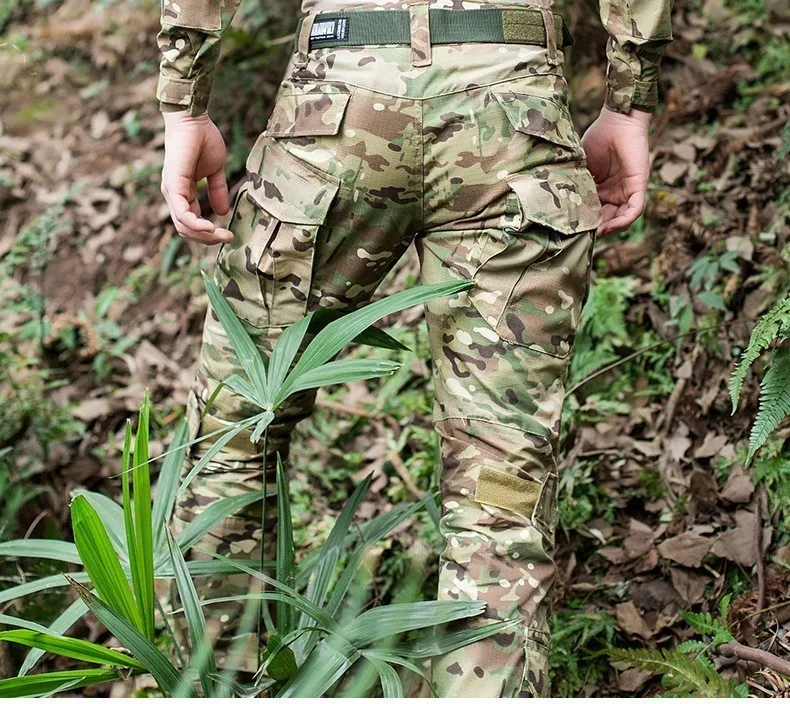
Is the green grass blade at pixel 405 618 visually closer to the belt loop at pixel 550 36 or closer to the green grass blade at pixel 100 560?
the green grass blade at pixel 100 560

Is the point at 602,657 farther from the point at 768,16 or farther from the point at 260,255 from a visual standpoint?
the point at 768,16

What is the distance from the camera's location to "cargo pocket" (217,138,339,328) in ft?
5.98

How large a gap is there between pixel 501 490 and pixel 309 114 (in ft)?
2.89

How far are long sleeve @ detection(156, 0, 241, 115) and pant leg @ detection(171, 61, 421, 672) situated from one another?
0.18 m

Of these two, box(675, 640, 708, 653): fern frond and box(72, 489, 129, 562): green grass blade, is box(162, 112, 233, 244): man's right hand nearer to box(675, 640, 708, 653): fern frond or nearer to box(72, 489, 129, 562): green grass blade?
box(72, 489, 129, 562): green grass blade

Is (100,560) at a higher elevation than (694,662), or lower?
higher

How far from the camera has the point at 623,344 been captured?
308cm

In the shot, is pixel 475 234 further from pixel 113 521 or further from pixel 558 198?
pixel 113 521

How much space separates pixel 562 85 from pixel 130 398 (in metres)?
2.60

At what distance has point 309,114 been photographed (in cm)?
183

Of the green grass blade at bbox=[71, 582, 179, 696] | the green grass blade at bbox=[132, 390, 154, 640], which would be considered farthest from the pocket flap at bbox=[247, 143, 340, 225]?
the green grass blade at bbox=[71, 582, 179, 696]

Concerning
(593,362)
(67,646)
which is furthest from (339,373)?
(593,362)

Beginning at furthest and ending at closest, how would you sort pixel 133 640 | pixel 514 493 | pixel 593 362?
Answer: pixel 593 362 < pixel 514 493 < pixel 133 640

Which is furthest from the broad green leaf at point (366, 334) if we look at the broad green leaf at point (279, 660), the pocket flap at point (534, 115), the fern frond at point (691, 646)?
the fern frond at point (691, 646)
